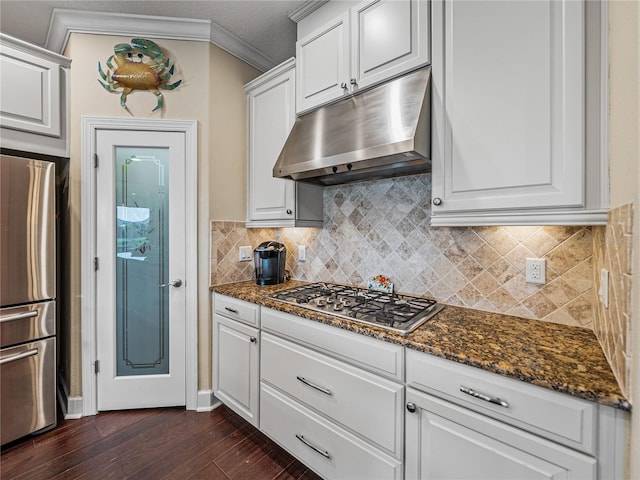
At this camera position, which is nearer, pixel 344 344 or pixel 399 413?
pixel 399 413

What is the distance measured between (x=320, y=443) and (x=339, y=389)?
1.12 ft

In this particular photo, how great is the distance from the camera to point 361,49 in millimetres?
1621

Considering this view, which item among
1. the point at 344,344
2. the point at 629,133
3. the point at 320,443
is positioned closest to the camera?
the point at 629,133

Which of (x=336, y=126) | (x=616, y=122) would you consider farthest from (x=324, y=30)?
(x=616, y=122)

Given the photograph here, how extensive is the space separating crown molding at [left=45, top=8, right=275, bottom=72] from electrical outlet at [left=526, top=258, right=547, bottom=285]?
2.56 metres

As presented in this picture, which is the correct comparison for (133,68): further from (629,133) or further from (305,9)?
(629,133)

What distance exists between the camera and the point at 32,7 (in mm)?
1990

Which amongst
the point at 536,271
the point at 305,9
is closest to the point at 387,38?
the point at 305,9

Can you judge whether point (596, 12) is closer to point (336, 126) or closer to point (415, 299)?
point (336, 126)

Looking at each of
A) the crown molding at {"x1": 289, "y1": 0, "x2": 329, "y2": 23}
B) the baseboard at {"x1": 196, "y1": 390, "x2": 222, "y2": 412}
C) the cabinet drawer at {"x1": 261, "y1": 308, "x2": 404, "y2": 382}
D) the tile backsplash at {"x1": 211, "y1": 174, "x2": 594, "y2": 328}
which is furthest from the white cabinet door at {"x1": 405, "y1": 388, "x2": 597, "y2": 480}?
the crown molding at {"x1": 289, "y1": 0, "x2": 329, "y2": 23}

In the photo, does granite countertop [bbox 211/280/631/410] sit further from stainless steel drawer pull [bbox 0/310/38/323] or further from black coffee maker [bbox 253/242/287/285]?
stainless steel drawer pull [bbox 0/310/38/323]

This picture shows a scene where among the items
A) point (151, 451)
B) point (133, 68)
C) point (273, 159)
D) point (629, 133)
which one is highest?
point (133, 68)

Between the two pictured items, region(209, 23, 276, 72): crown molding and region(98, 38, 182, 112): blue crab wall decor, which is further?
region(209, 23, 276, 72): crown molding

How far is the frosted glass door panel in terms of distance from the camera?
2.15 meters
